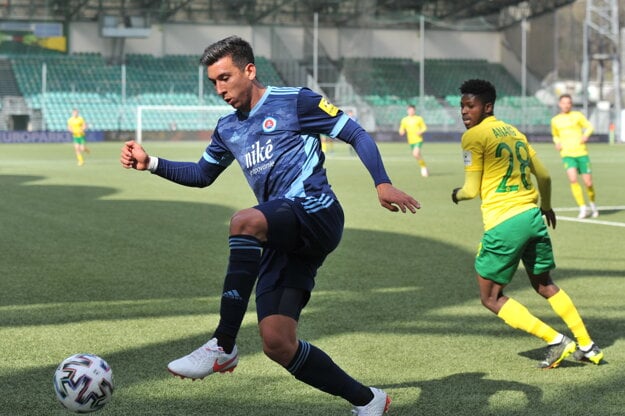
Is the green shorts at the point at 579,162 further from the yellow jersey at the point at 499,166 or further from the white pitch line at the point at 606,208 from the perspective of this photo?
the yellow jersey at the point at 499,166

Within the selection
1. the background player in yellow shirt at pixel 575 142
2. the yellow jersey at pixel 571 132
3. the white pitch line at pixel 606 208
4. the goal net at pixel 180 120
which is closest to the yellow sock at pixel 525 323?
the background player in yellow shirt at pixel 575 142

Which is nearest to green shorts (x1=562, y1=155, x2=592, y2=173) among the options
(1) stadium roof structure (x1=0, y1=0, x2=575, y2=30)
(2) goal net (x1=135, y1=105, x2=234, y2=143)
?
(2) goal net (x1=135, y1=105, x2=234, y2=143)

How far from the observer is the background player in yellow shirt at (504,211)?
21.8ft

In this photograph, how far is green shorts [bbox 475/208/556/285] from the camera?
6637 mm

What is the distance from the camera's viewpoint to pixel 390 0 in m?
70.4

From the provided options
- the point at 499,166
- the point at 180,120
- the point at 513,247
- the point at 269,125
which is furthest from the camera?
the point at 180,120

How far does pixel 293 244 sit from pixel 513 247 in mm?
2322

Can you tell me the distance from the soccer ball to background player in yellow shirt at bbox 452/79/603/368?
270cm

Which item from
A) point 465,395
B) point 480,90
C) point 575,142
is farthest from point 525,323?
point 575,142

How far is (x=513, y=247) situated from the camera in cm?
663

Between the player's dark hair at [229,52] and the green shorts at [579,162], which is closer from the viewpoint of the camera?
the player's dark hair at [229,52]

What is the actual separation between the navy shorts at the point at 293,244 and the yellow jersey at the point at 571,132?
12.9m

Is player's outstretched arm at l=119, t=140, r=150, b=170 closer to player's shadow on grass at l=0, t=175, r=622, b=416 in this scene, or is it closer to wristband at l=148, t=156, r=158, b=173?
wristband at l=148, t=156, r=158, b=173

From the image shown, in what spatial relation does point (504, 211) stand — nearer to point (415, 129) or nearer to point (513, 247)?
point (513, 247)
